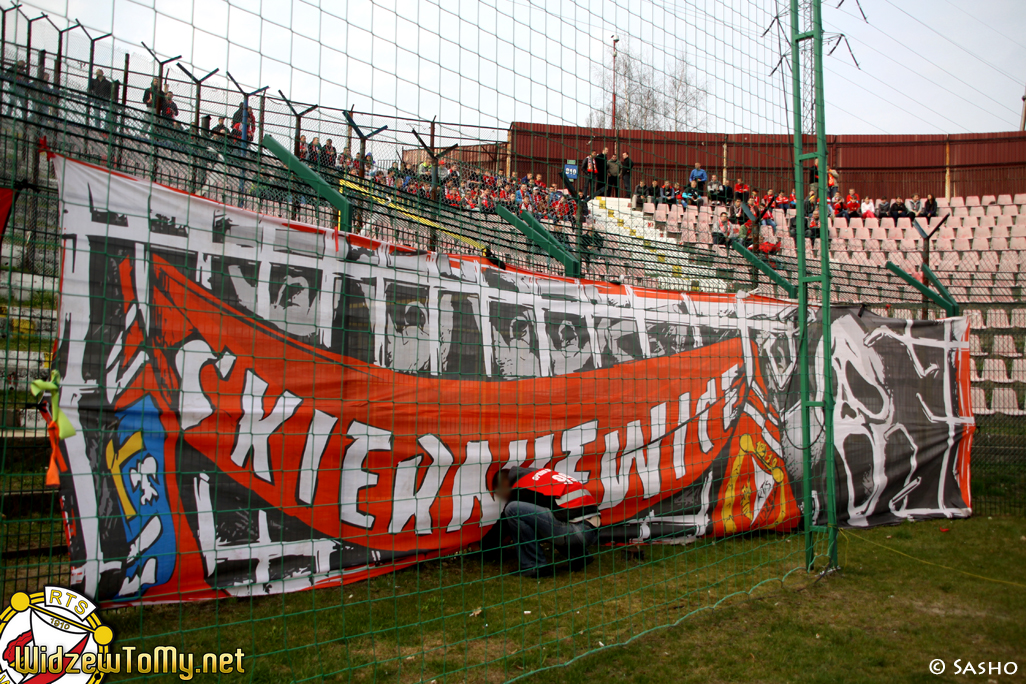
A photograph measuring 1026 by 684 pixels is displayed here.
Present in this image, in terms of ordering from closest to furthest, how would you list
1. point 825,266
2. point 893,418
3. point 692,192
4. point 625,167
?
point 825,266, point 625,167, point 893,418, point 692,192

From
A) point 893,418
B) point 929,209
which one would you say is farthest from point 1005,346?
point 929,209

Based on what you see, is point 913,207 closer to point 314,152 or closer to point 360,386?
point 314,152

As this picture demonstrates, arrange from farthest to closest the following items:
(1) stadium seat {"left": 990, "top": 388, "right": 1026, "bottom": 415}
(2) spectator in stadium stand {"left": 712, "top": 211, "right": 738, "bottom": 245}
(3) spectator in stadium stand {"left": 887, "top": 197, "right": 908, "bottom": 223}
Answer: (3) spectator in stadium stand {"left": 887, "top": 197, "right": 908, "bottom": 223}, (1) stadium seat {"left": 990, "top": 388, "right": 1026, "bottom": 415}, (2) spectator in stadium stand {"left": 712, "top": 211, "right": 738, "bottom": 245}

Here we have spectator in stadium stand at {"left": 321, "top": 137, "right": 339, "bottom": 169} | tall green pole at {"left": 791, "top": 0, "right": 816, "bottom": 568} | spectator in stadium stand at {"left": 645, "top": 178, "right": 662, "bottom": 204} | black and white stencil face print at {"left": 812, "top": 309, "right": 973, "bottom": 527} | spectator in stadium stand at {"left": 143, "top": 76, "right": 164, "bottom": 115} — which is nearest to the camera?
spectator in stadium stand at {"left": 143, "top": 76, "right": 164, "bottom": 115}

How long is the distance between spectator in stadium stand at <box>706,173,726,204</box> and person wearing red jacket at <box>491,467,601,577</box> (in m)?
7.06

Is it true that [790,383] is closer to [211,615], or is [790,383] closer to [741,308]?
[741,308]

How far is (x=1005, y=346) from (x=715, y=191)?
16.5 feet

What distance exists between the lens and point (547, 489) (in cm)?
454

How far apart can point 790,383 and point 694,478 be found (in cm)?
164

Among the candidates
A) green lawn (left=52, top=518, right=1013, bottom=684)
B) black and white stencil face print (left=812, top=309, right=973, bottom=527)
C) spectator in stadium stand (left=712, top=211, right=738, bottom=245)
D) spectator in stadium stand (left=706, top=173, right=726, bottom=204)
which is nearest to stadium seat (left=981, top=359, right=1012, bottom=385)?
black and white stencil face print (left=812, top=309, right=973, bottom=527)

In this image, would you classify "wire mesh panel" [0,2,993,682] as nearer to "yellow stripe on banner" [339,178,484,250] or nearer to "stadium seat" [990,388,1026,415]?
"yellow stripe on banner" [339,178,484,250]

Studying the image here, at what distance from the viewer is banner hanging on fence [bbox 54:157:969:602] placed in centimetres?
328

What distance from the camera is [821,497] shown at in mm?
7031

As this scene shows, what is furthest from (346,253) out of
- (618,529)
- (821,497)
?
(821,497)
